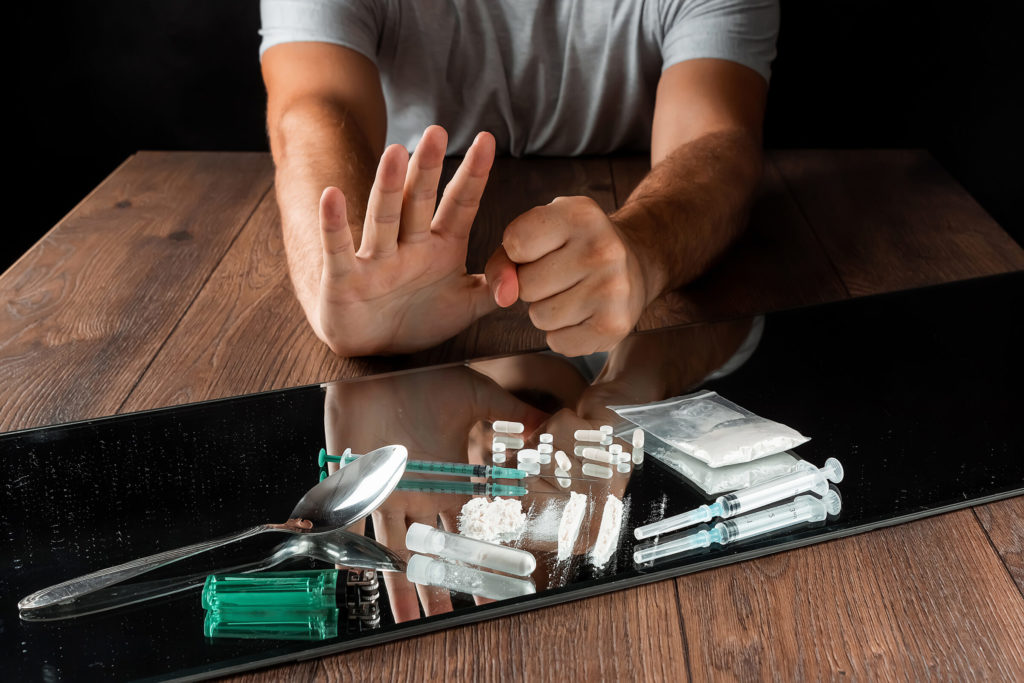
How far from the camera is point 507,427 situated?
730 mm

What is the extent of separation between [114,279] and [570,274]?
561mm

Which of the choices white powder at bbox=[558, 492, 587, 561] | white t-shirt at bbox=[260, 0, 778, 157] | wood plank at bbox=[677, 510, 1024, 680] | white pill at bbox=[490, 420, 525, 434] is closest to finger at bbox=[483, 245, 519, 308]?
white pill at bbox=[490, 420, 525, 434]

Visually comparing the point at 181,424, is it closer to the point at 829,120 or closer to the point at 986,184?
the point at 829,120

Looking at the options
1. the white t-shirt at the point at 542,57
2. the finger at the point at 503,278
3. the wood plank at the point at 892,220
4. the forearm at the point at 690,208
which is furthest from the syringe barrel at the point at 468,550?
the white t-shirt at the point at 542,57

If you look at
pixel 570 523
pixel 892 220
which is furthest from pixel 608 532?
pixel 892 220

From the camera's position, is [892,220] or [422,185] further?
[892,220]

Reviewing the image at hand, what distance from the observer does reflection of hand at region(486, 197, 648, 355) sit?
80 centimetres

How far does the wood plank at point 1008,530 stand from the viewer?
593 mm

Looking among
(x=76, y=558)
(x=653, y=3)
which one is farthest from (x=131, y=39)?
(x=76, y=558)

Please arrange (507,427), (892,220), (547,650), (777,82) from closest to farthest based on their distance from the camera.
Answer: (547,650) → (507,427) → (892,220) → (777,82)

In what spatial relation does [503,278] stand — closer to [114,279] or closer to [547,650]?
[547,650]

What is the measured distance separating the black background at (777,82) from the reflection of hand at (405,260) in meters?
1.16

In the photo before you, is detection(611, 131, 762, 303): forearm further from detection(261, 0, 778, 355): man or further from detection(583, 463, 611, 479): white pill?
detection(583, 463, 611, 479): white pill

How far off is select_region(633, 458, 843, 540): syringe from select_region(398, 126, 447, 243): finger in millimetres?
339
